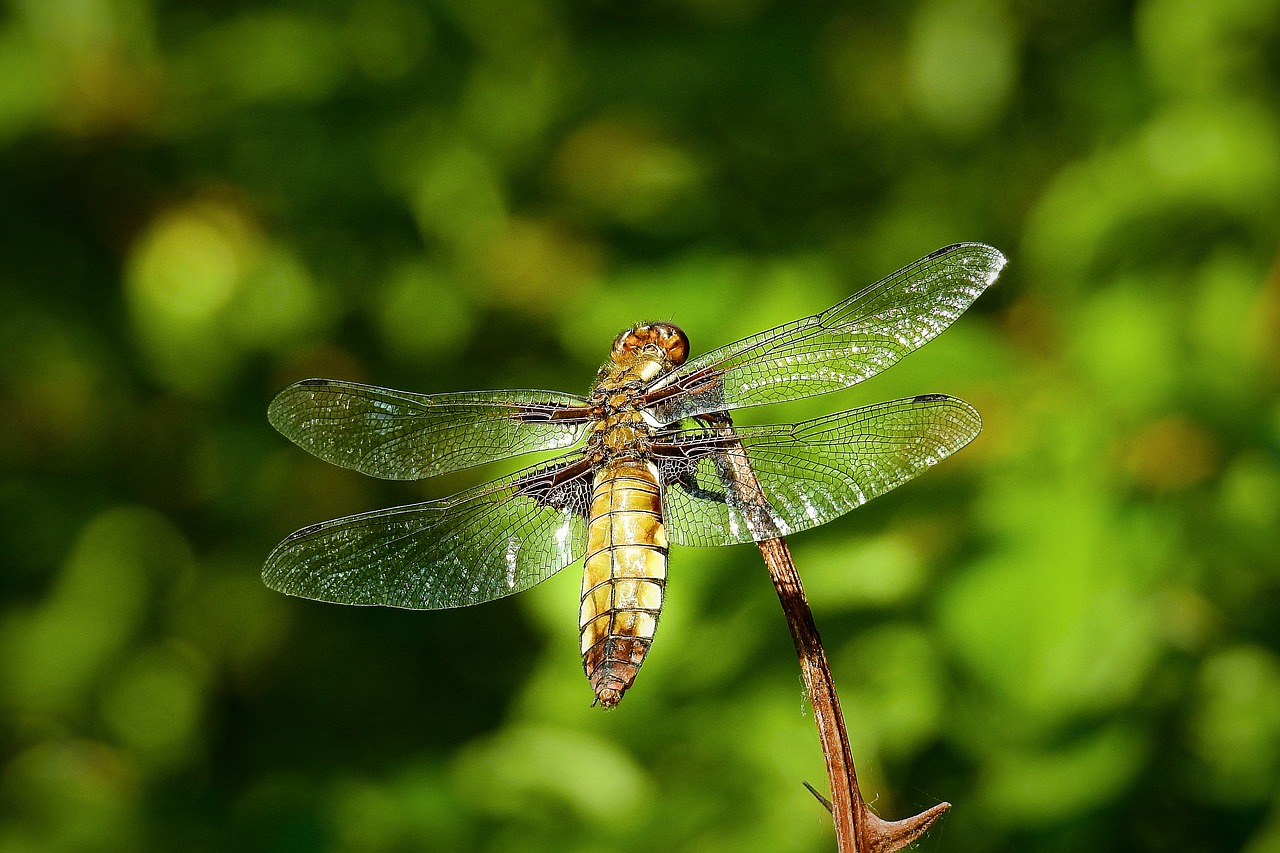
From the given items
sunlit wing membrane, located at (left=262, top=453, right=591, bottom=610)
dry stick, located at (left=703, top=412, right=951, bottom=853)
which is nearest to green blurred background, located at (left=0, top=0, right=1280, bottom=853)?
sunlit wing membrane, located at (left=262, top=453, right=591, bottom=610)

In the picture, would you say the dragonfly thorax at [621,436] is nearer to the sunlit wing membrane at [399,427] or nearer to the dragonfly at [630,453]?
the dragonfly at [630,453]

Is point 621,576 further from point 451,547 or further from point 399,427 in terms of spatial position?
point 399,427

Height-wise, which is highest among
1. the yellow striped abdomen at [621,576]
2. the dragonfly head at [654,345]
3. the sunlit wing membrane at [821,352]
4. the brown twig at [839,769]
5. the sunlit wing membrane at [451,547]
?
the dragonfly head at [654,345]

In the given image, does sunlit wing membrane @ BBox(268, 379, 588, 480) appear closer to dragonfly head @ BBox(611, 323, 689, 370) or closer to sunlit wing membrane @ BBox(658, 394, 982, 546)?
dragonfly head @ BBox(611, 323, 689, 370)

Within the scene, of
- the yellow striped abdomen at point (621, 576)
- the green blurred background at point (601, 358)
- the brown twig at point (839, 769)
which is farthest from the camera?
the green blurred background at point (601, 358)

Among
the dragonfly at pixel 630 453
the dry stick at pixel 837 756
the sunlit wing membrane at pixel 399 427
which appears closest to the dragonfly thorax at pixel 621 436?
the dragonfly at pixel 630 453

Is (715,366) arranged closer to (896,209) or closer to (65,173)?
(896,209)

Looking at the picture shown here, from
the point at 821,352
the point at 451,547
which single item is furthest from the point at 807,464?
the point at 451,547

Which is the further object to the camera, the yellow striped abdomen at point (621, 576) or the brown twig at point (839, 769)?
the yellow striped abdomen at point (621, 576)
